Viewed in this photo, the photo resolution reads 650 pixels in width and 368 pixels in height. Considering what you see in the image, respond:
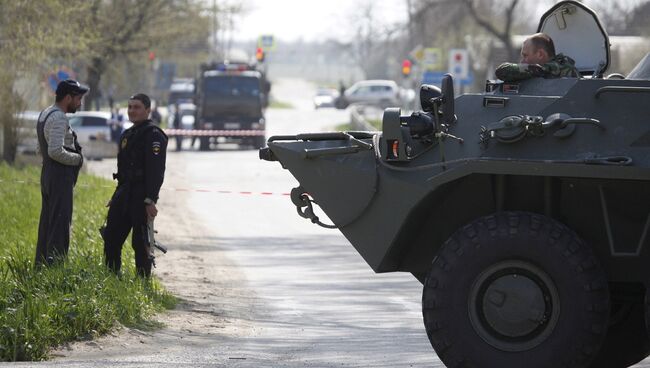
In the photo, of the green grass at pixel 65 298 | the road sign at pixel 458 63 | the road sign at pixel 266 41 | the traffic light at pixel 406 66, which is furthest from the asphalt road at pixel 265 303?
the road sign at pixel 266 41

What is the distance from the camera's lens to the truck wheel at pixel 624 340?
864 cm

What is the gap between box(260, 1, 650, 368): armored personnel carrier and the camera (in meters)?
7.77

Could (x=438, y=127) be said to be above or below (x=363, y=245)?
above

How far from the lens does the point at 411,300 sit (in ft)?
43.3

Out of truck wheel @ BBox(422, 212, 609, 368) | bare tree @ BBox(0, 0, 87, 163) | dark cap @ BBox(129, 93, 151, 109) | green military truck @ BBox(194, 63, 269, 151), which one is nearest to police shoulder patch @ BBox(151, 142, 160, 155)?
dark cap @ BBox(129, 93, 151, 109)

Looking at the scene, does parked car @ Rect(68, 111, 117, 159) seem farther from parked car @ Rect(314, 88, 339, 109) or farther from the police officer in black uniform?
parked car @ Rect(314, 88, 339, 109)

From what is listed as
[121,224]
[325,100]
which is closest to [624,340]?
[121,224]

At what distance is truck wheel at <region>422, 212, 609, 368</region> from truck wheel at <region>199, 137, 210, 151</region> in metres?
36.2

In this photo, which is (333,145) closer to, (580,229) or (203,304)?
(580,229)

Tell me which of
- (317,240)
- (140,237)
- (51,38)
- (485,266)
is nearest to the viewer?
(485,266)

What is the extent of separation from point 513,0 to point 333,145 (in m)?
39.9

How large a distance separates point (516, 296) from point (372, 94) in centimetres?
6713

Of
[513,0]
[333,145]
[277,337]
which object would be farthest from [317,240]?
[513,0]

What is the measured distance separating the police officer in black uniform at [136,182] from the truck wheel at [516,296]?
441 centimetres
